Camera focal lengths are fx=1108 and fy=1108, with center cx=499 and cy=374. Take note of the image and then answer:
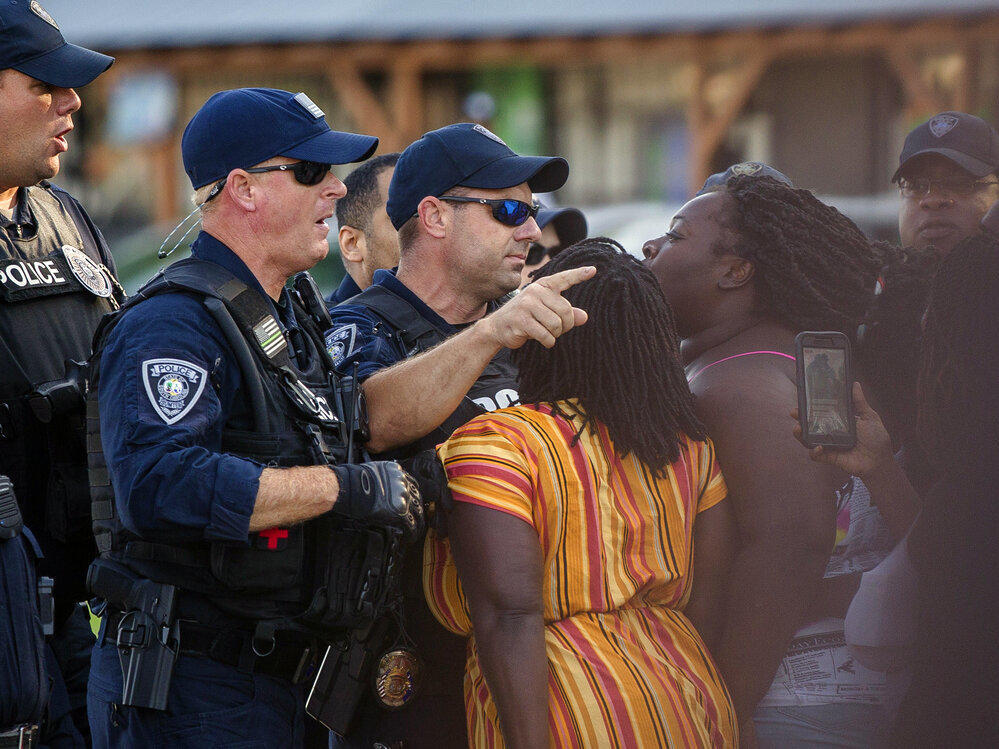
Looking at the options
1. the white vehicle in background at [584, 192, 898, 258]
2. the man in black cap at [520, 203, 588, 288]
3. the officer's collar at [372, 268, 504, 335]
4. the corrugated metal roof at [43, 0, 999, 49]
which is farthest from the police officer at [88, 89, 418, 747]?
the corrugated metal roof at [43, 0, 999, 49]

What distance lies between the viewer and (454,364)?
2488 millimetres

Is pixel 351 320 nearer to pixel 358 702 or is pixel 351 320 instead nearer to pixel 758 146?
pixel 358 702

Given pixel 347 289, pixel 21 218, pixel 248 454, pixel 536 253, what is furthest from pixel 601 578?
pixel 347 289

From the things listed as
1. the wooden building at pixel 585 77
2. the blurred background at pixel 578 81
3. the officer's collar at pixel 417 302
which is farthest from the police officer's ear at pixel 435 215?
the wooden building at pixel 585 77

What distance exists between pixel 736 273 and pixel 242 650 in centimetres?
138

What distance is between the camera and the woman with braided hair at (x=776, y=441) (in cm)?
239

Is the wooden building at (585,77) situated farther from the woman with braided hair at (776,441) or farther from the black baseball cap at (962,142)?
the woman with braided hair at (776,441)

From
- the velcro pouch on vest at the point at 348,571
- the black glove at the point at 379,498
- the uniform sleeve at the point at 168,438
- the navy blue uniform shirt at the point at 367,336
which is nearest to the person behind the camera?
the uniform sleeve at the point at 168,438

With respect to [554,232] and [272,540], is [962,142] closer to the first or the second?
[554,232]

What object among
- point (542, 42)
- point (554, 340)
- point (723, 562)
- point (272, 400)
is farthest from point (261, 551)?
point (542, 42)

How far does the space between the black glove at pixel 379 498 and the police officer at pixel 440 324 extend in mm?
132

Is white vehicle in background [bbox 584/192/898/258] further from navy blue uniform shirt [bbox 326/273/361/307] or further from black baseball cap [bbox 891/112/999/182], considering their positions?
black baseball cap [bbox 891/112/999/182]

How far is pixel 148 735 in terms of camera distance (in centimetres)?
225

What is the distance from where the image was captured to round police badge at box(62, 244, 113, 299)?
9.92 ft
